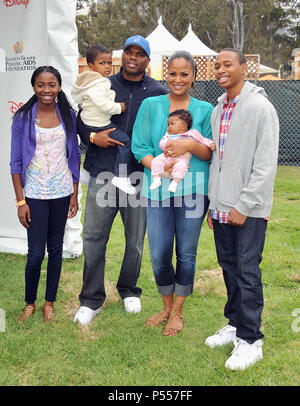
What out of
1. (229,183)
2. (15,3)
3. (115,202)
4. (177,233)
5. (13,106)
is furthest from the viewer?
(13,106)

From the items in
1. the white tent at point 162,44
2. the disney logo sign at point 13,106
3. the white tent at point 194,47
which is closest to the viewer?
the disney logo sign at point 13,106

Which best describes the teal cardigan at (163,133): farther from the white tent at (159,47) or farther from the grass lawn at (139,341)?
the white tent at (159,47)

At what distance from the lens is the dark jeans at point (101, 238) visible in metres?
3.75

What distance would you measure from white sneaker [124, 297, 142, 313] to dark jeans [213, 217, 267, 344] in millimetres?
1088

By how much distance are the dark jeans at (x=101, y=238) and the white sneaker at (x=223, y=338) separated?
0.99 metres

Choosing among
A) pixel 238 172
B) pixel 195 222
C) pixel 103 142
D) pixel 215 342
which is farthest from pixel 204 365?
pixel 103 142

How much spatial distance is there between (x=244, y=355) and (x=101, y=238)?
149 cm

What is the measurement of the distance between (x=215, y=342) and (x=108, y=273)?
186cm

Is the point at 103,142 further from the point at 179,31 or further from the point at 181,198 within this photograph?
the point at 179,31

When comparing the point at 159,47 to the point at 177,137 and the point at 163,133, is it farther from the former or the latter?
the point at 177,137

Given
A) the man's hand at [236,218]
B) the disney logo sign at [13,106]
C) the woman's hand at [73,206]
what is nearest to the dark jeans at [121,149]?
the woman's hand at [73,206]

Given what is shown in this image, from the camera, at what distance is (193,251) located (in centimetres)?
345

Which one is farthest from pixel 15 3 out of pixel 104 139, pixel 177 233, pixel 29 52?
pixel 177 233

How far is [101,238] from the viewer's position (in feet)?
12.6
